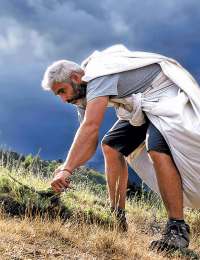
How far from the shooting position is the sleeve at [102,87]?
6.67 m

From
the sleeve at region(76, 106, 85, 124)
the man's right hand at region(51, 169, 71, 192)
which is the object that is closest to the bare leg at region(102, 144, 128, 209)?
the sleeve at region(76, 106, 85, 124)

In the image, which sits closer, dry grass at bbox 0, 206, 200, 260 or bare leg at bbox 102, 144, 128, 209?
dry grass at bbox 0, 206, 200, 260

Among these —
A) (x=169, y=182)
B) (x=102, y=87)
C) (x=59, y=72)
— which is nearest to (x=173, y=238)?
(x=169, y=182)

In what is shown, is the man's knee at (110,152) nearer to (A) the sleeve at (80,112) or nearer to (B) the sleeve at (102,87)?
(A) the sleeve at (80,112)

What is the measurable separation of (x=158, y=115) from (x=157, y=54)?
705mm

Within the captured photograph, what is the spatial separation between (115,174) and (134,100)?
1.01 m

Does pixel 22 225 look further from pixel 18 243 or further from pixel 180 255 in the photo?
pixel 180 255

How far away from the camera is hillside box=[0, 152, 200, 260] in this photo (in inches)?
243

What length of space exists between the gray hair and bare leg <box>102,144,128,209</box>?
3.58 feet

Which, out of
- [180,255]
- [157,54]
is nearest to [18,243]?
[180,255]

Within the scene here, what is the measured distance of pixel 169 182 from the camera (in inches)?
269

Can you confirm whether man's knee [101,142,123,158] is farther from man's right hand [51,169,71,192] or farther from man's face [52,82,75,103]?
man's right hand [51,169,71,192]

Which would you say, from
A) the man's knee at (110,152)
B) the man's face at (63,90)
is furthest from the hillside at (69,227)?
the man's face at (63,90)

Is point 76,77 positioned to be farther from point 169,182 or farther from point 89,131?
point 169,182
